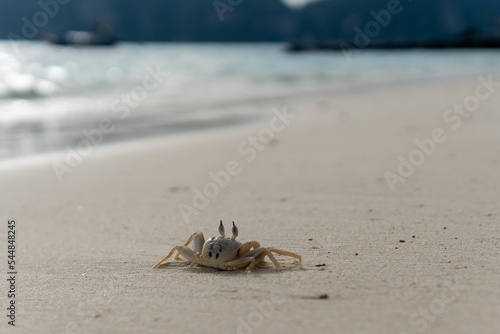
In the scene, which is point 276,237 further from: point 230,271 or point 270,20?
point 270,20

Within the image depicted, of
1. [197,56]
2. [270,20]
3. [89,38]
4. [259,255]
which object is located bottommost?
[259,255]

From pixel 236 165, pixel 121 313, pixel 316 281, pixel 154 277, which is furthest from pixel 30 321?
pixel 236 165

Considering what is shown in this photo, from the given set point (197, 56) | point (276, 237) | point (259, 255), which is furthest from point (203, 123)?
point (197, 56)

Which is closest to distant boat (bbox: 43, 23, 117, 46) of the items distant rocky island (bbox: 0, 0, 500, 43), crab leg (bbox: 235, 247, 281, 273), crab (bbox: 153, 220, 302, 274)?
distant rocky island (bbox: 0, 0, 500, 43)

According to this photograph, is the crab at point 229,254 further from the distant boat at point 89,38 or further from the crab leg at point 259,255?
the distant boat at point 89,38

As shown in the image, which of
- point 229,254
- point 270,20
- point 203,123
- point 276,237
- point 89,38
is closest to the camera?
point 229,254

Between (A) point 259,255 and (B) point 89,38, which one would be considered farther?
(B) point 89,38
